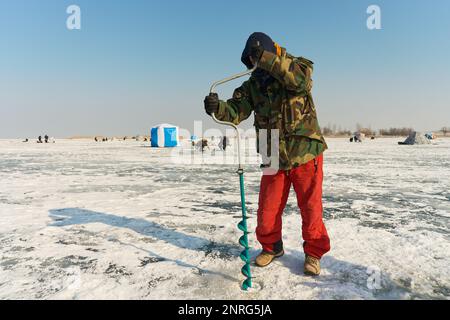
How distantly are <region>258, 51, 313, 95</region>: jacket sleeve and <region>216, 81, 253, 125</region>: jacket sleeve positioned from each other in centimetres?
39

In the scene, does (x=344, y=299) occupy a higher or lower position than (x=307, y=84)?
lower

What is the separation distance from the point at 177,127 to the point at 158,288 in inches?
1058

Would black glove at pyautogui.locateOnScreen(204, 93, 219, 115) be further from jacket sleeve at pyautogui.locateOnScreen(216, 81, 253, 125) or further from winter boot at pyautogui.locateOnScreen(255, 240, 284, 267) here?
winter boot at pyautogui.locateOnScreen(255, 240, 284, 267)

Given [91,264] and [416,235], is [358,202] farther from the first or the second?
[91,264]

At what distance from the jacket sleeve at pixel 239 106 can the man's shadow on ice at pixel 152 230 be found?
41.7 inches

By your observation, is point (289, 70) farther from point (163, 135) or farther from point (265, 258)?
point (163, 135)

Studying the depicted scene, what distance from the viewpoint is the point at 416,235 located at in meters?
2.90

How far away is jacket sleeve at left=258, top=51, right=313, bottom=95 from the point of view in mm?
1891

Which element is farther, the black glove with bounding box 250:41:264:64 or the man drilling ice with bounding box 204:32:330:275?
the man drilling ice with bounding box 204:32:330:275

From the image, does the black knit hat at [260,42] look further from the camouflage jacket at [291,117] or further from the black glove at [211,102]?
the black glove at [211,102]

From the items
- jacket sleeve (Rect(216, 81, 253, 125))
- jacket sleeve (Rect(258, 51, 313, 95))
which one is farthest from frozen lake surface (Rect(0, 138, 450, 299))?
jacket sleeve (Rect(258, 51, 313, 95))

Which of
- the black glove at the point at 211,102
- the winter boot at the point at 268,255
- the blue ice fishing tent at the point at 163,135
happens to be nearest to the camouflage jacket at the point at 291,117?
the black glove at the point at 211,102
